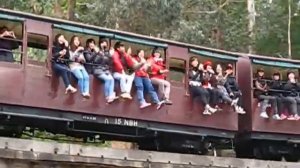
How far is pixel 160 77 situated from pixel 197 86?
0.76 m

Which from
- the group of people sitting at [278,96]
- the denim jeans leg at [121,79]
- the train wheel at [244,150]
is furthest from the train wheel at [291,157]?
the denim jeans leg at [121,79]

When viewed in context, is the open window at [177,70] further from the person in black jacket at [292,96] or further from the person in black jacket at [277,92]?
the person in black jacket at [292,96]

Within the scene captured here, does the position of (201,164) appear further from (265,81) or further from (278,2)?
(278,2)

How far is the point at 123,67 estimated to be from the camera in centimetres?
1230

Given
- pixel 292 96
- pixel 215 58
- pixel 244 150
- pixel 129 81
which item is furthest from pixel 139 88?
pixel 292 96

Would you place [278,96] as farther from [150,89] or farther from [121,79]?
[121,79]

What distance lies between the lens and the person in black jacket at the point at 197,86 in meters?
12.9

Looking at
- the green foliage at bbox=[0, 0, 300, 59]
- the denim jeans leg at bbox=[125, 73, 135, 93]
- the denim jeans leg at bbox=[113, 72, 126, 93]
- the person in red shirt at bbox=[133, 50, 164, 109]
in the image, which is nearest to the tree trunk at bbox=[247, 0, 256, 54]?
the green foliage at bbox=[0, 0, 300, 59]

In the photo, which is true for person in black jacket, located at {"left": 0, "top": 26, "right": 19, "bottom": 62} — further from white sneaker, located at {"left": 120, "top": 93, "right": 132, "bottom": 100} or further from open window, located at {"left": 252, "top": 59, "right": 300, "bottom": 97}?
open window, located at {"left": 252, "top": 59, "right": 300, "bottom": 97}

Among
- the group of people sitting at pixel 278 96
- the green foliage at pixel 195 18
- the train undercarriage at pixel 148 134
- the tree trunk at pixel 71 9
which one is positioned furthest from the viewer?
the tree trunk at pixel 71 9

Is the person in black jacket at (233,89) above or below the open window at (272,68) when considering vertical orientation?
below

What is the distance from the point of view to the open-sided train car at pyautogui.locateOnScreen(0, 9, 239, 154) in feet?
36.4

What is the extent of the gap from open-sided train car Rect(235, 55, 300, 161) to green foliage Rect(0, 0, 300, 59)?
22.5 ft

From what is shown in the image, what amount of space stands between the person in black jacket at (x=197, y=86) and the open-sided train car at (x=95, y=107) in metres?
0.12
